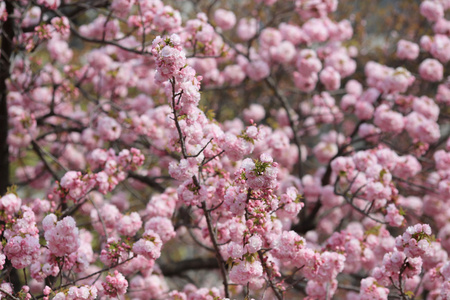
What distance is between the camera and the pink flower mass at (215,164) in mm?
2928

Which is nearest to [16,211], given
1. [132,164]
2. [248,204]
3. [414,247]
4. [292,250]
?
[132,164]

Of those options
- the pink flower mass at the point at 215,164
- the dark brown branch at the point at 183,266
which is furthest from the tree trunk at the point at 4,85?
the dark brown branch at the point at 183,266

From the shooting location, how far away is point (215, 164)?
3.35 m

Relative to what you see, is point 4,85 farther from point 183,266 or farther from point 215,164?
point 183,266

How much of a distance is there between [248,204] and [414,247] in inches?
43.9

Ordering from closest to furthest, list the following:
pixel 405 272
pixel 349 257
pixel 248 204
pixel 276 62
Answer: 1. pixel 248 204
2. pixel 405 272
3. pixel 349 257
4. pixel 276 62

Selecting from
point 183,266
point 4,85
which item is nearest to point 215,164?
point 4,85

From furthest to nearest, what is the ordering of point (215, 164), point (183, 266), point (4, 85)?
point (183, 266) < point (4, 85) < point (215, 164)

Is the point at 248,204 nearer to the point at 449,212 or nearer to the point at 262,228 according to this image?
the point at 262,228

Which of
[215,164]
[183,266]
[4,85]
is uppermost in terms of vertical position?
[215,164]

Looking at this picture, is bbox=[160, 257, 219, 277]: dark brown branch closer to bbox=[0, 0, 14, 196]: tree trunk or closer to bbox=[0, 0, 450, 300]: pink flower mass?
bbox=[0, 0, 450, 300]: pink flower mass

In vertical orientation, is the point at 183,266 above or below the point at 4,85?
→ below

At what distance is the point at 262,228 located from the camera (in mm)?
2805

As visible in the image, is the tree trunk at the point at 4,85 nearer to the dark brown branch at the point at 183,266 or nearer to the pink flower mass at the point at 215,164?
the pink flower mass at the point at 215,164
